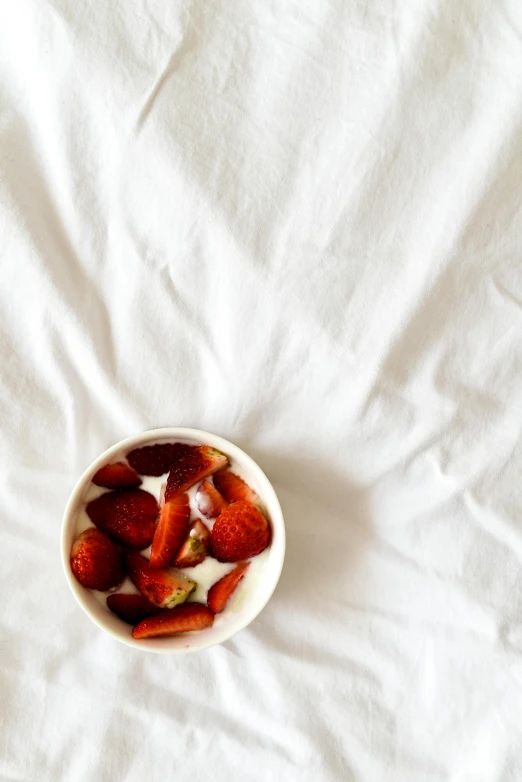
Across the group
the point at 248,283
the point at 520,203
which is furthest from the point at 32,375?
the point at 520,203

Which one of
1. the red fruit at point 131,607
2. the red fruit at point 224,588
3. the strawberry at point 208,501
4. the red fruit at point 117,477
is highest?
the strawberry at point 208,501

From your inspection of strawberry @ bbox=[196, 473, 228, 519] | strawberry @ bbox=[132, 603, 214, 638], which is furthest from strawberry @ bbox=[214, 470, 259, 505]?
strawberry @ bbox=[132, 603, 214, 638]

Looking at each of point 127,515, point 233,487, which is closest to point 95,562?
point 127,515

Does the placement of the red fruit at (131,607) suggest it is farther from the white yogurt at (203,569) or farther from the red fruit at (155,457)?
the red fruit at (155,457)

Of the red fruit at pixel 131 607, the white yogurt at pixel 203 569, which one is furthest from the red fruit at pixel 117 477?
the red fruit at pixel 131 607

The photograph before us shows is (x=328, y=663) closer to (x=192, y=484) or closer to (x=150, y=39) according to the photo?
(x=192, y=484)

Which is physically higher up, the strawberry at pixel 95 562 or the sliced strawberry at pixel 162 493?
the sliced strawberry at pixel 162 493
